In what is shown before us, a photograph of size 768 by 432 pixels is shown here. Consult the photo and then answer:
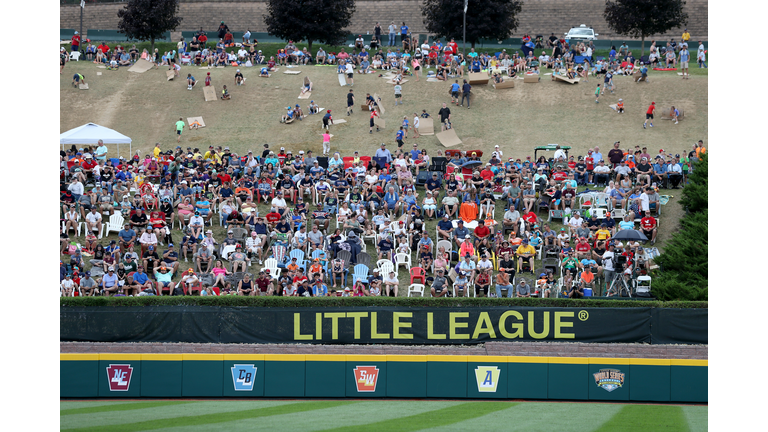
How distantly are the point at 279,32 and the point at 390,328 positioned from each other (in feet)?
102

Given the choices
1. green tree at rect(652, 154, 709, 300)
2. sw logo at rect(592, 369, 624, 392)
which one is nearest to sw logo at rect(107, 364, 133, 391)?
sw logo at rect(592, 369, 624, 392)

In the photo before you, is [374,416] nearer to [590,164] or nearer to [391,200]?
[391,200]

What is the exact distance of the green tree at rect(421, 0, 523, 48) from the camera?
45.7m

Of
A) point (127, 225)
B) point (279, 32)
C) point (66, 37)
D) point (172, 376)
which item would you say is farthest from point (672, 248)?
point (66, 37)

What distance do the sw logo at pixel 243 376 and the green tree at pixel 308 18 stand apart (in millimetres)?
31593

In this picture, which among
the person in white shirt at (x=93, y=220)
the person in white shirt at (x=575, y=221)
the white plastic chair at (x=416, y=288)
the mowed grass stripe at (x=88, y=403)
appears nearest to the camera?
the mowed grass stripe at (x=88, y=403)

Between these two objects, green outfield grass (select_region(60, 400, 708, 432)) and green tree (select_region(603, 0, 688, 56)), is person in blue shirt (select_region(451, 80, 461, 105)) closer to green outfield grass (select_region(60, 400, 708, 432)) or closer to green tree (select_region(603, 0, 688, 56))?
green tree (select_region(603, 0, 688, 56))

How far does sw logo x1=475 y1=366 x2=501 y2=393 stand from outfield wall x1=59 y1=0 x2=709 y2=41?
133 ft

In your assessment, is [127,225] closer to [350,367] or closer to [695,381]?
[350,367]

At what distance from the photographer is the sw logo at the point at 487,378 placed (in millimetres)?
17641

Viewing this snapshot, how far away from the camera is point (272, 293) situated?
21969mm

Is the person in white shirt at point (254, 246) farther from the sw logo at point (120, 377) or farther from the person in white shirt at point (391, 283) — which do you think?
the sw logo at point (120, 377)

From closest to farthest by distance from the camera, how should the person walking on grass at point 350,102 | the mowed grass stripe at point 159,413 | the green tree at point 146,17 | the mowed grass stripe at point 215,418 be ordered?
the mowed grass stripe at point 215,418
the mowed grass stripe at point 159,413
the person walking on grass at point 350,102
the green tree at point 146,17

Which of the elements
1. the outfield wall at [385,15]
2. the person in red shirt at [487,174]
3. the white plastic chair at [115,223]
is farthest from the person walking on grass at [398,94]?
the outfield wall at [385,15]
